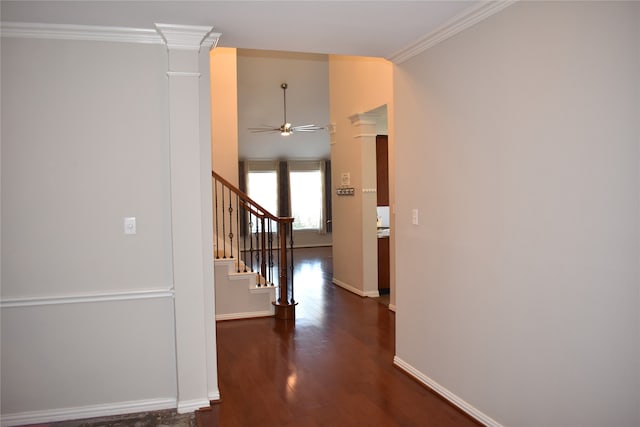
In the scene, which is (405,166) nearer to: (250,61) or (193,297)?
(193,297)

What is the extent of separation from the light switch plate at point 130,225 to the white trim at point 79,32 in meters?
1.13

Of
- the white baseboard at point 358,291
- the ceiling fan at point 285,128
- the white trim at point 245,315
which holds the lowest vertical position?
the white trim at point 245,315

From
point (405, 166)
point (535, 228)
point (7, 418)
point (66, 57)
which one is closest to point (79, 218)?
point (66, 57)

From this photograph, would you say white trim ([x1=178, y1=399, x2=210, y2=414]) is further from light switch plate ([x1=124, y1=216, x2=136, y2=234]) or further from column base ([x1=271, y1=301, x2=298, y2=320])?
column base ([x1=271, y1=301, x2=298, y2=320])

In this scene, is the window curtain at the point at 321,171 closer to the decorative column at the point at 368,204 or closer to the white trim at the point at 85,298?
the decorative column at the point at 368,204

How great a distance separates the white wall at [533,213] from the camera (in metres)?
2.09

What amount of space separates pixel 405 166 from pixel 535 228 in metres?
1.46

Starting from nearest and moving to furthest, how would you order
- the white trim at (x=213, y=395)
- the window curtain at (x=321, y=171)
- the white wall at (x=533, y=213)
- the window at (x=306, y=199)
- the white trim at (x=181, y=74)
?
the white wall at (x=533, y=213) → the white trim at (x=181, y=74) → the white trim at (x=213, y=395) → the window curtain at (x=321, y=171) → the window at (x=306, y=199)

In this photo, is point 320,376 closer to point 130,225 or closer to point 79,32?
point 130,225

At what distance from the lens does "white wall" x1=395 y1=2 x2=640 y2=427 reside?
209 cm

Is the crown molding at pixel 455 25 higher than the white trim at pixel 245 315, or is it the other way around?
the crown molding at pixel 455 25

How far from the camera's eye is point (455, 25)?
3.06 meters

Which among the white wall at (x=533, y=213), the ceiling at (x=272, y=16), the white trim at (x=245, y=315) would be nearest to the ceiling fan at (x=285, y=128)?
the white trim at (x=245, y=315)

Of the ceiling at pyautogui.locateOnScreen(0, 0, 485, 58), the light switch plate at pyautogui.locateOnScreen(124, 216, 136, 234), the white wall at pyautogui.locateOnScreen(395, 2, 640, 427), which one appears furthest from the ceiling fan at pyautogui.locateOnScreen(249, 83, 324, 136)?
the light switch plate at pyautogui.locateOnScreen(124, 216, 136, 234)
